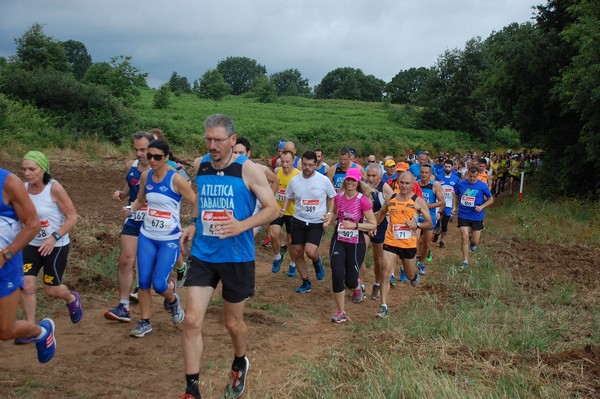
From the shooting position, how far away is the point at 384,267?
8375 mm

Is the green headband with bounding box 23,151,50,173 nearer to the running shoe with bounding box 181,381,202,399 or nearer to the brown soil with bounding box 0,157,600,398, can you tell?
the brown soil with bounding box 0,157,600,398

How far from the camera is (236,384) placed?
16.6ft

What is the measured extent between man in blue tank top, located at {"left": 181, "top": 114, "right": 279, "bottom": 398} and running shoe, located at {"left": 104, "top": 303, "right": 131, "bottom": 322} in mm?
2346

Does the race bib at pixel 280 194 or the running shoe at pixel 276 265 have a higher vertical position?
the race bib at pixel 280 194

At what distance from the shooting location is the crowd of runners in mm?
4695

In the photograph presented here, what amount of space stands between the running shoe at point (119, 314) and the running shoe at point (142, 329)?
343mm

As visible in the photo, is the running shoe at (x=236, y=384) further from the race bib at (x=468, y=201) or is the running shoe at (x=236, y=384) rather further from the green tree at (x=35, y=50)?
the green tree at (x=35, y=50)

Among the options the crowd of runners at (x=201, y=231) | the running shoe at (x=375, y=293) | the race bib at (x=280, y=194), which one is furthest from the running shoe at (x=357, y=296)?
Result: the race bib at (x=280, y=194)

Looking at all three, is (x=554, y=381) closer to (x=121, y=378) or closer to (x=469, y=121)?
(x=121, y=378)

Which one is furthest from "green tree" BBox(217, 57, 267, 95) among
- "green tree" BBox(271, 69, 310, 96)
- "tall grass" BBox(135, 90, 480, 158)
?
"tall grass" BBox(135, 90, 480, 158)

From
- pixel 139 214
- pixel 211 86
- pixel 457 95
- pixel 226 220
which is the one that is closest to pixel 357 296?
pixel 139 214

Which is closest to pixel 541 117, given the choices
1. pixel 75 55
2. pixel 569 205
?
pixel 569 205

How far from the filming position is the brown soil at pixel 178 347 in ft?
16.9

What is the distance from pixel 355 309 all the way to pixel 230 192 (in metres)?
4.41
